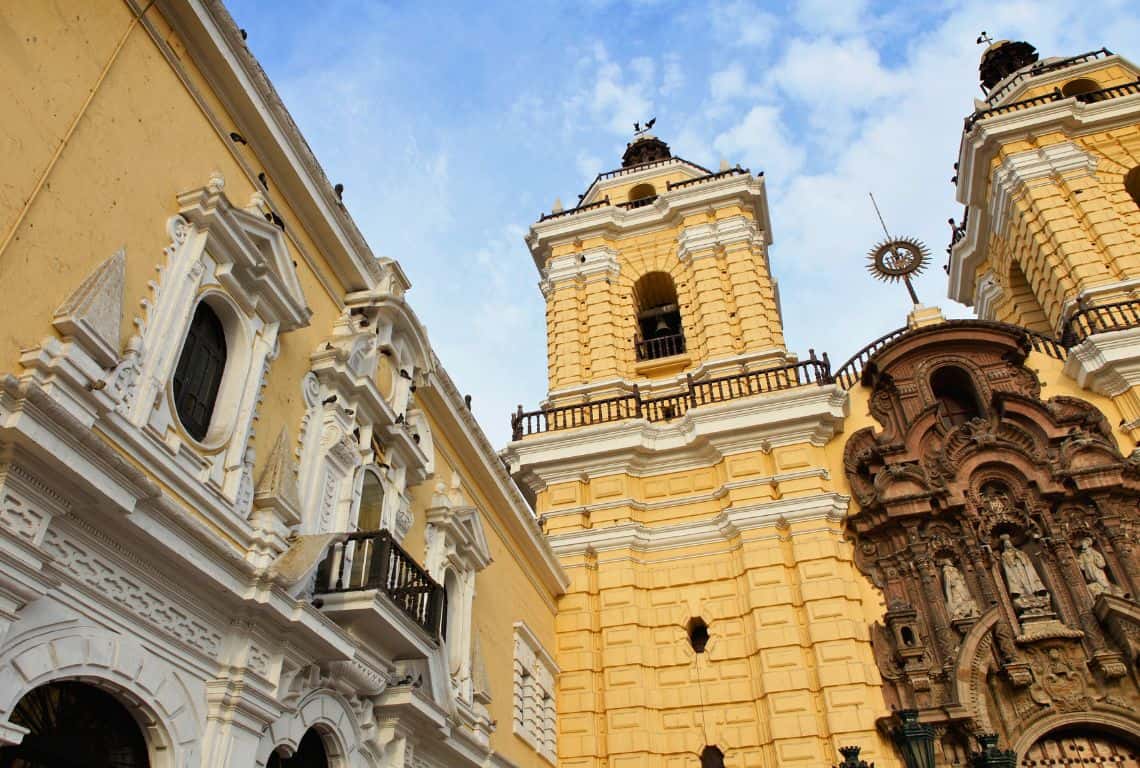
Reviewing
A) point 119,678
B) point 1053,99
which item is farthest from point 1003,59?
point 119,678

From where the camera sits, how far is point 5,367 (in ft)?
15.3

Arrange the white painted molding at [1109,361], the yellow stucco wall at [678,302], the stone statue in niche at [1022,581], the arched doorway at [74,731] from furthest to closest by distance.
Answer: the yellow stucco wall at [678,302] → the white painted molding at [1109,361] → the stone statue in niche at [1022,581] → the arched doorway at [74,731]

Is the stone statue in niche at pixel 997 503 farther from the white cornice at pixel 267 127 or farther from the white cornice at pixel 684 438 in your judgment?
the white cornice at pixel 267 127

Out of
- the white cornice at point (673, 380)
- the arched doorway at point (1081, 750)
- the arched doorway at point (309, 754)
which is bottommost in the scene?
the arched doorway at point (309, 754)

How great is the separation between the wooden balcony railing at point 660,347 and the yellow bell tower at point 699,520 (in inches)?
1.6

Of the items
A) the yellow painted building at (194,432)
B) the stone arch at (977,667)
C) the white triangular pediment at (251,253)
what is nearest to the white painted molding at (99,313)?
the yellow painted building at (194,432)

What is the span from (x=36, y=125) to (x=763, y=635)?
11.2 m

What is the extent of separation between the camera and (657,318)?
20.0m

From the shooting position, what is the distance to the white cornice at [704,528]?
14.0 m

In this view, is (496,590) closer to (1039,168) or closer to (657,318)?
(657,318)

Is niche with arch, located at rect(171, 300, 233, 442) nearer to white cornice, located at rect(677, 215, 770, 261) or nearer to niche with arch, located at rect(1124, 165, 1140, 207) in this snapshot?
white cornice, located at rect(677, 215, 770, 261)

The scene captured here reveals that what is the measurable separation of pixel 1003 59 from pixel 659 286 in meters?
14.8

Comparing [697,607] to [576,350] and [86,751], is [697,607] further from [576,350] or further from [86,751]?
[86,751]

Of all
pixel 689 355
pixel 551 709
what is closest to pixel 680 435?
pixel 689 355
